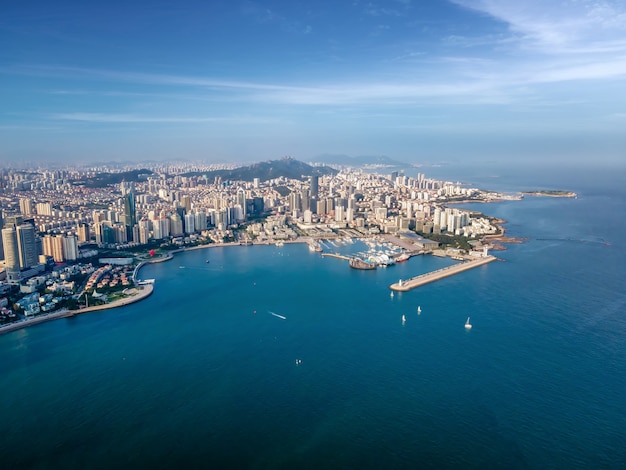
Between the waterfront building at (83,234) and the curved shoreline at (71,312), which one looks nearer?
the curved shoreline at (71,312)

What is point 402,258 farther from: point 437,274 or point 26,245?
point 26,245

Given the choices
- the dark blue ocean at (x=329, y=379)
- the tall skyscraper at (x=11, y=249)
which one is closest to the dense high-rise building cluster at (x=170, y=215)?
the tall skyscraper at (x=11, y=249)

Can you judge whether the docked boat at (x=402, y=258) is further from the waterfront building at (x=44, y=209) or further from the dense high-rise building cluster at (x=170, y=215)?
the waterfront building at (x=44, y=209)

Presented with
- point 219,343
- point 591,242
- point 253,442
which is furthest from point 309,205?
point 253,442

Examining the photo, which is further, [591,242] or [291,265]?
[591,242]

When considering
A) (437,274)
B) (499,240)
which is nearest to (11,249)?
(437,274)

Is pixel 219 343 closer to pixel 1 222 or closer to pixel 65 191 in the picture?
pixel 1 222
